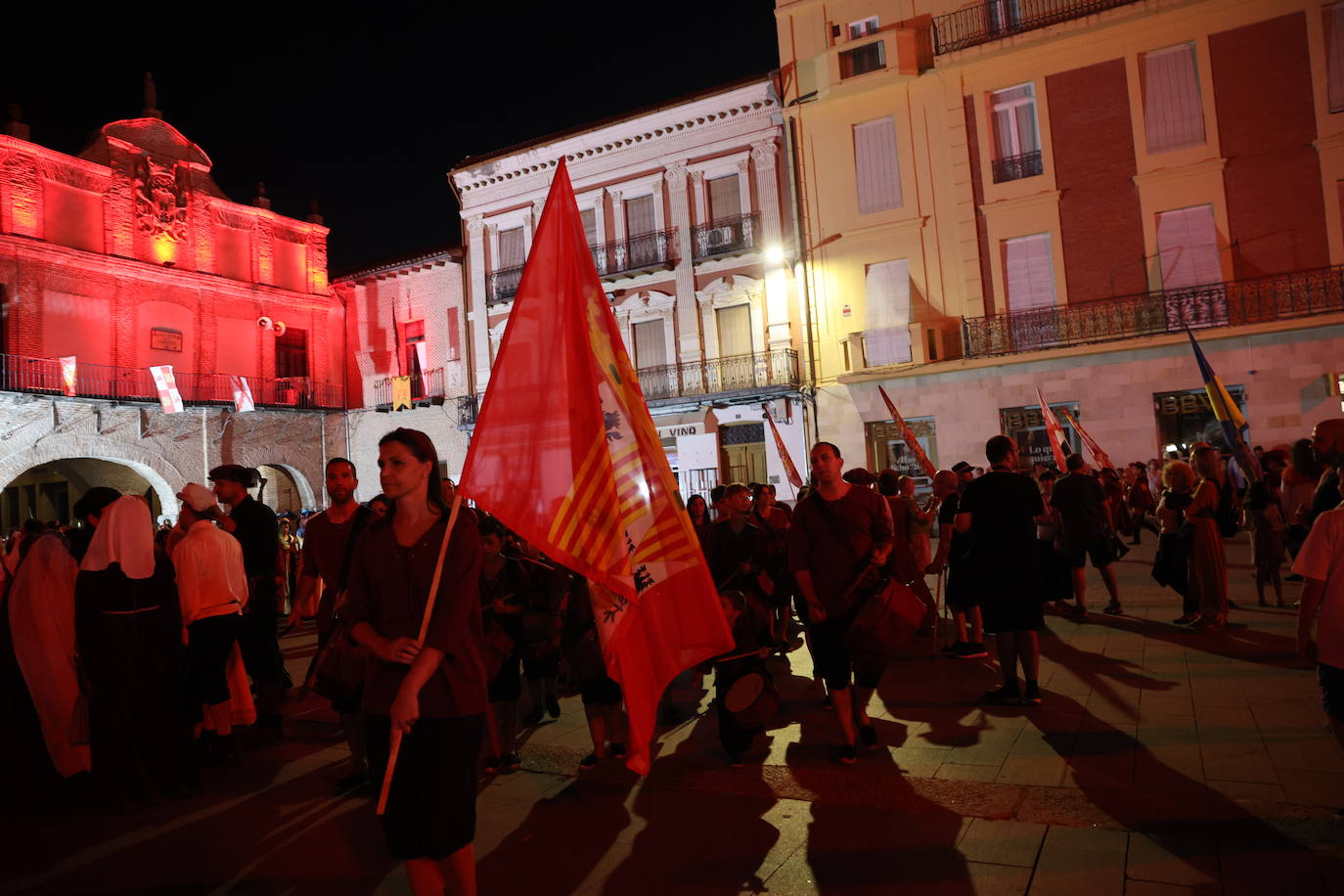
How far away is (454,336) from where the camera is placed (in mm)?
26516

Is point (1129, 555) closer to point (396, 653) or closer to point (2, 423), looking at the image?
point (396, 653)

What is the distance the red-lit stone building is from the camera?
69.2 ft

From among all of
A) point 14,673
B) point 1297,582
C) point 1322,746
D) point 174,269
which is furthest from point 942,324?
point 174,269

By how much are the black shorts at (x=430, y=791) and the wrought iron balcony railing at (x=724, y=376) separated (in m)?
18.3

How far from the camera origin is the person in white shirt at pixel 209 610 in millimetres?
5758

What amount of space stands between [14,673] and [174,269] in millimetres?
22214

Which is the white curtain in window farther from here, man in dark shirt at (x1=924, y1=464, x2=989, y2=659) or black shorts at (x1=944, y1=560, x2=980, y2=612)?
black shorts at (x1=944, y1=560, x2=980, y2=612)

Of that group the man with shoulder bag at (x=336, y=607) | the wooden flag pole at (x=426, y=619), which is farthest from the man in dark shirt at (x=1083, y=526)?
the wooden flag pole at (x=426, y=619)

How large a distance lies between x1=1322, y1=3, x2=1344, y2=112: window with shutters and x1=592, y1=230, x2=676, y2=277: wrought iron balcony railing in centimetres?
1410

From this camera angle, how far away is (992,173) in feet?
63.8

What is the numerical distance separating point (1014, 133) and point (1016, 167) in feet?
2.51

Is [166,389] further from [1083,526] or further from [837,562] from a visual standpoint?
[837,562]

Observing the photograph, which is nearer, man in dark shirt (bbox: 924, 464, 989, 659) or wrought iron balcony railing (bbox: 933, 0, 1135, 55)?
man in dark shirt (bbox: 924, 464, 989, 659)

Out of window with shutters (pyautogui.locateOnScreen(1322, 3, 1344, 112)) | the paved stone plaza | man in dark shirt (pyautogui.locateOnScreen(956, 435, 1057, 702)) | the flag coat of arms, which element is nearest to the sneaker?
man in dark shirt (pyautogui.locateOnScreen(956, 435, 1057, 702))
